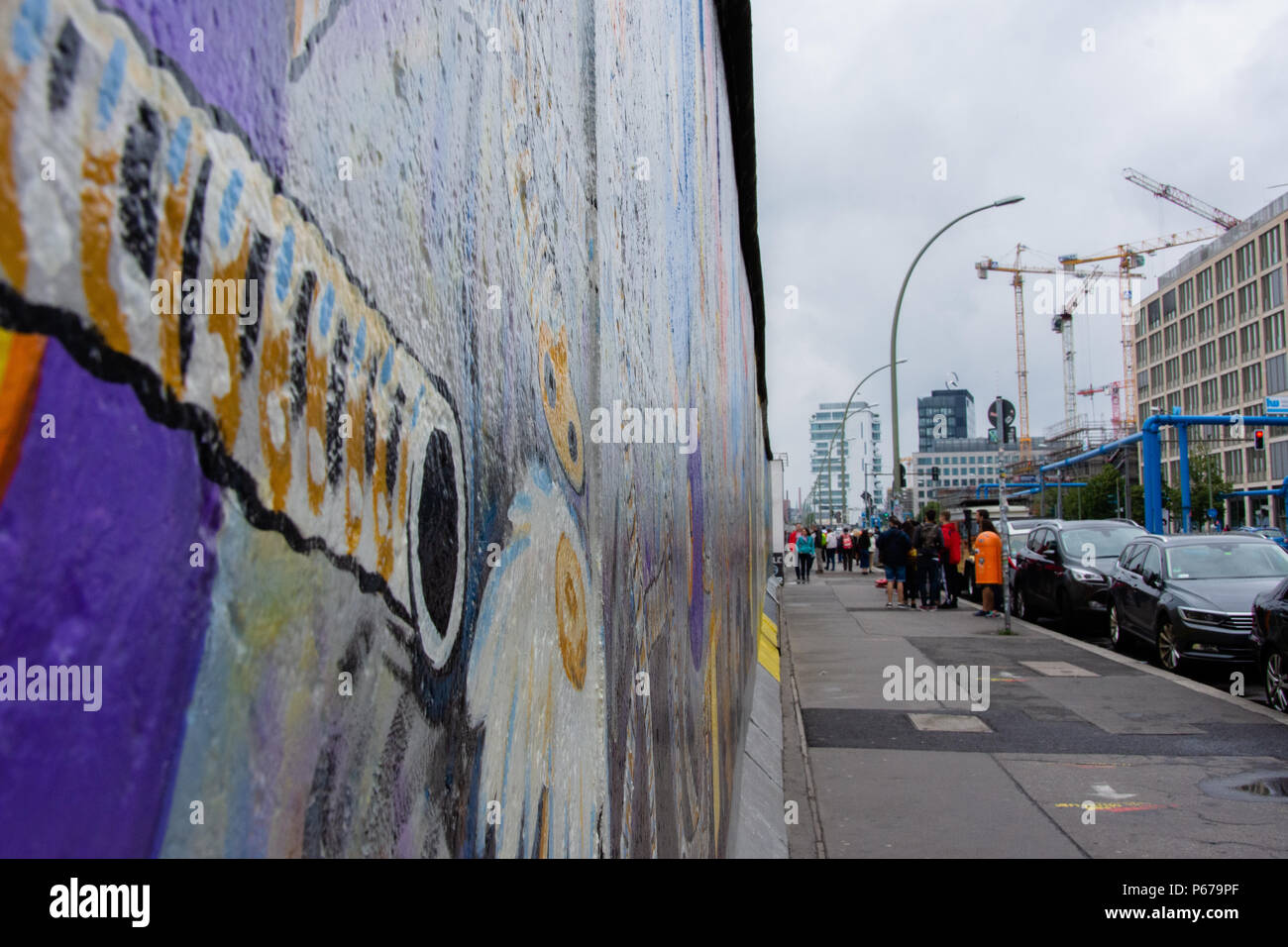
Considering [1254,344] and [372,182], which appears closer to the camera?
[372,182]

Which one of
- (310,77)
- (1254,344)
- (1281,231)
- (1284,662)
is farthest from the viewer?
(1254,344)

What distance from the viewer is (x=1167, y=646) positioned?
1160 centimetres

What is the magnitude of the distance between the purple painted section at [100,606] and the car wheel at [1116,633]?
565 inches

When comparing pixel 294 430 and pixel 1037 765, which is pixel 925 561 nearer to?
pixel 1037 765

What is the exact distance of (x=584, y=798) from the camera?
4.89 ft

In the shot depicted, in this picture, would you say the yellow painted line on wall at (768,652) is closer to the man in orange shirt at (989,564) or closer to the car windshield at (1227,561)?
the car windshield at (1227,561)

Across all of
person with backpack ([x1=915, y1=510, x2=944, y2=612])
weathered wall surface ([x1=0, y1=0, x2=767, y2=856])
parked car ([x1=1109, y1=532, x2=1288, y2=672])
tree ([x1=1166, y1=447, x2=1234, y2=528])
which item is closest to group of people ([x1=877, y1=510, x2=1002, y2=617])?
person with backpack ([x1=915, y1=510, x2=944, y2=612])

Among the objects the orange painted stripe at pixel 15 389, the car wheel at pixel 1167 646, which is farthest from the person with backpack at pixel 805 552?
the orange painted stripe at pixel 15 389

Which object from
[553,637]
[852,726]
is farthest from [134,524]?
[852,726]

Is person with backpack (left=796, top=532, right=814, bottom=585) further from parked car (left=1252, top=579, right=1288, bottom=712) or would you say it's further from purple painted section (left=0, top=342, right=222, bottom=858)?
purple painted section (left=0, top=342, right=222, bottom=858)

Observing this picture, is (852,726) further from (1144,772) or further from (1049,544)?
(1049,544)

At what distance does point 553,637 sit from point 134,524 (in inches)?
35.6

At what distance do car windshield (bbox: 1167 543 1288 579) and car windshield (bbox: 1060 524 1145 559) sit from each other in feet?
12.6

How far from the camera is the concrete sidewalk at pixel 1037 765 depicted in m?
5.51
